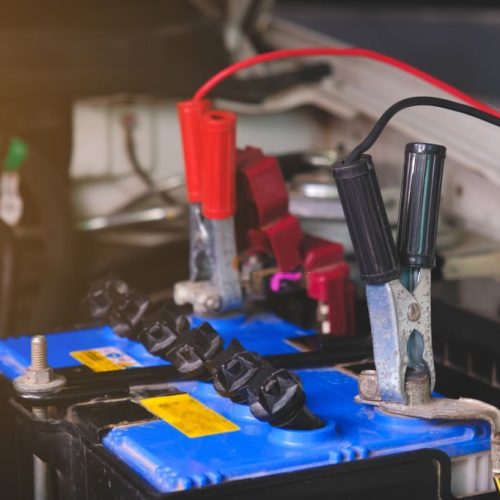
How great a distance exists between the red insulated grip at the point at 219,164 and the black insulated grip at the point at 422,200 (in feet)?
1.07

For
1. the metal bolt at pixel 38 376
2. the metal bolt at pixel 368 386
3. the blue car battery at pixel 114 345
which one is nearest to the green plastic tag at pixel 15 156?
the blue car battery at pixel 114 345

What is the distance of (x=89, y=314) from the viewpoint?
1.43 metres

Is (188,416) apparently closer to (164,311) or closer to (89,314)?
(164,311)

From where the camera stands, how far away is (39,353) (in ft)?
3.78

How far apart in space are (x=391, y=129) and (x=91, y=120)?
1.92 ft

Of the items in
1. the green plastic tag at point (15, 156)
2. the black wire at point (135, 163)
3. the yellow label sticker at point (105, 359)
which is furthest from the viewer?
the black wire at point (135, 163)

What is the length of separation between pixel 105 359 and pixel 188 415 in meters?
0.23

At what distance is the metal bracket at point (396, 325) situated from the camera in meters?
1.03

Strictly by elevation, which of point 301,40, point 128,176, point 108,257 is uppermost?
point 301,40

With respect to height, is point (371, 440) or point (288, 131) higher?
point (288, 131)

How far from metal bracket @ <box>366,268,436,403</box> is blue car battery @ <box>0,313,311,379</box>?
0.84 feet

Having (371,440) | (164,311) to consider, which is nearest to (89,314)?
(164,311)

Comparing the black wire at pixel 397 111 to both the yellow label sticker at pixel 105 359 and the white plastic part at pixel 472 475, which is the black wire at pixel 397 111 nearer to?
the white plastic part at pixel 472 475

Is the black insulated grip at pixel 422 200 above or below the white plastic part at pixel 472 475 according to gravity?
above
